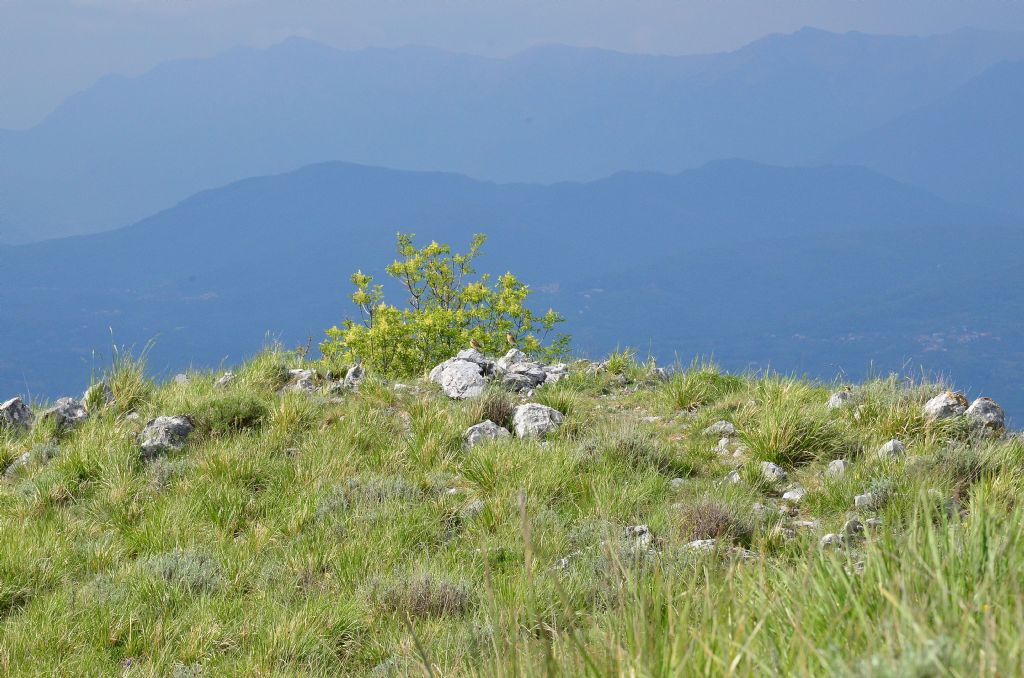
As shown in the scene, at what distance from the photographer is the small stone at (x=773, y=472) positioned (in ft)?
21.4

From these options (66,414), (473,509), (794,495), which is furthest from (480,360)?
(66,414)

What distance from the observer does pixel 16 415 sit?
8594 millimetres

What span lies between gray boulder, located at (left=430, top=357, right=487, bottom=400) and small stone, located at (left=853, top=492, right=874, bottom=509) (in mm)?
4305

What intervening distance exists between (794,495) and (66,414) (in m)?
7.76

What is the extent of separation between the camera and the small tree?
1482 centimetres

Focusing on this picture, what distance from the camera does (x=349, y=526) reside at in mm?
5621

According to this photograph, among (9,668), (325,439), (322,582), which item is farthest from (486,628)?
(325,439)

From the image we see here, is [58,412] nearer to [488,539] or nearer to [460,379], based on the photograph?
[460,379]

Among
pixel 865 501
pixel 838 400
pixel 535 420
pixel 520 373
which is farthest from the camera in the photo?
pixel 520 373

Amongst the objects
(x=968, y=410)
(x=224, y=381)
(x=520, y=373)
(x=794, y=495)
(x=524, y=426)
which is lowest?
(x=794, y=495)

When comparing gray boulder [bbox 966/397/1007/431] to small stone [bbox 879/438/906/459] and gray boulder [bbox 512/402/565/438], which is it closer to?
small stone [bbox 879/438/906/459]

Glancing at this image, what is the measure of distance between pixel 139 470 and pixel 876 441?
271 inches

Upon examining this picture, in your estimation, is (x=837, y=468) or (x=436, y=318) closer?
(x=837, y=468)

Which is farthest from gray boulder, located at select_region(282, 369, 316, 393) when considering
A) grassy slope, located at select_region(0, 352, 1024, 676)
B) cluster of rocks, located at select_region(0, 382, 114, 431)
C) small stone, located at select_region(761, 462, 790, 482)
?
small stone, located at select_region(761, 462, 790, 482)
